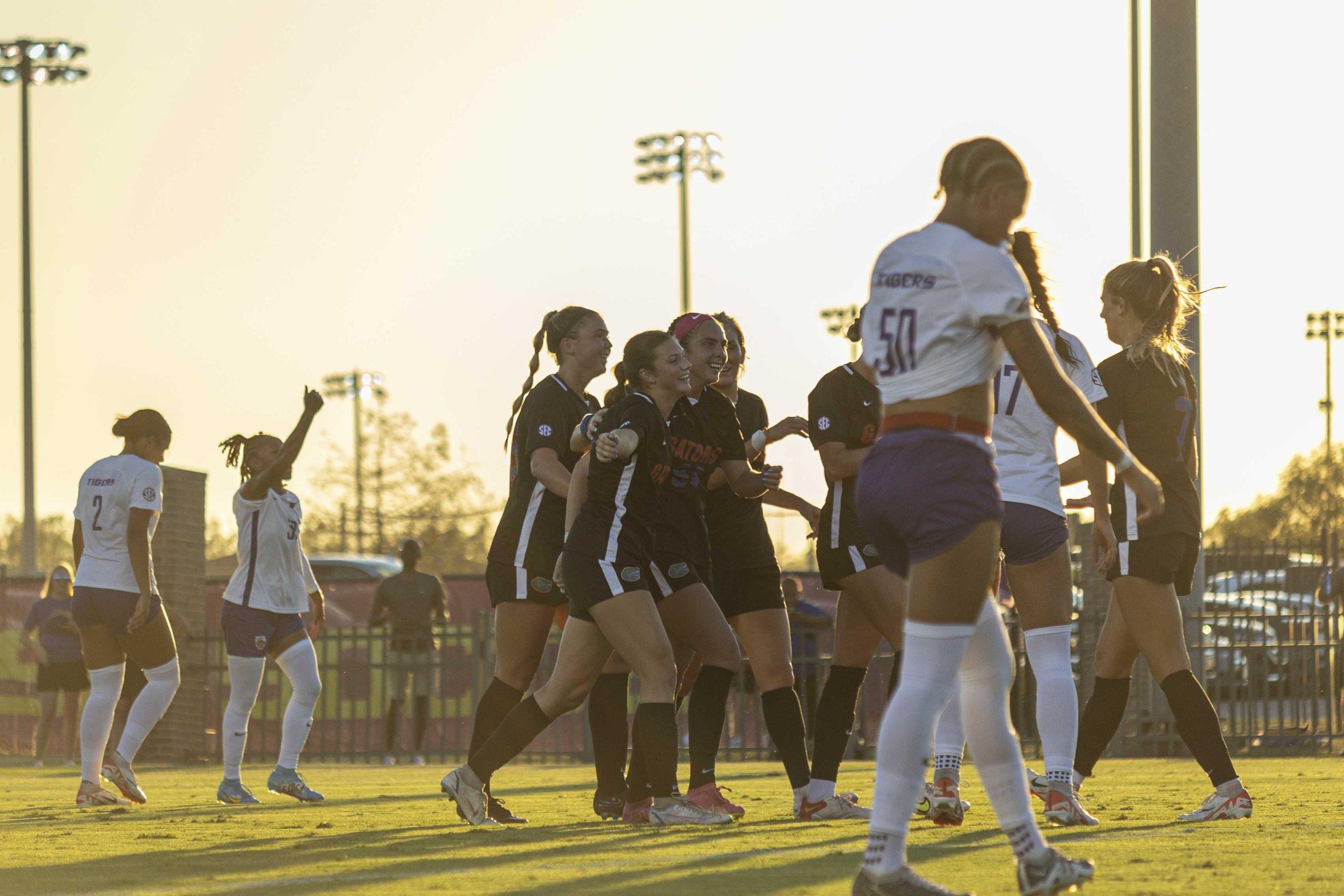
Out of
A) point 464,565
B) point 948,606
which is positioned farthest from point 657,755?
point 464,565

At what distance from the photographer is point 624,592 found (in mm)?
7160

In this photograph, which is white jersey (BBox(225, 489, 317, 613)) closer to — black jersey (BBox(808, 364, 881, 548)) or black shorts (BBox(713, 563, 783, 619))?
black shorts (BBox(713, 563, 783, 619))

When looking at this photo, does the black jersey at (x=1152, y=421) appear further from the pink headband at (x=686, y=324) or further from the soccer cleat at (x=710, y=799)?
the soccer cleat at (x=710, y=799)

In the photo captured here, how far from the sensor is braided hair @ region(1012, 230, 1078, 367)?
742cm

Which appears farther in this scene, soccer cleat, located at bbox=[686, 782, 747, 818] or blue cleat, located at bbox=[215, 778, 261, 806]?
blue cleat, located at bbox=[215, 778, 261, 806]

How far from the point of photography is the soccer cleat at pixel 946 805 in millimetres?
7465

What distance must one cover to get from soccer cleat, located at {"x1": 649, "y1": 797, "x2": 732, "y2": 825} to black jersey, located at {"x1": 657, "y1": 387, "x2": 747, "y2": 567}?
0.96 m

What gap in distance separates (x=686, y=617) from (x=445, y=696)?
995 centimetres

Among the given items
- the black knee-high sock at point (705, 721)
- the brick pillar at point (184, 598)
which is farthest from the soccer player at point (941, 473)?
the brick pillar at point (184, 598)

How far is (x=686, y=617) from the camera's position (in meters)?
7.71

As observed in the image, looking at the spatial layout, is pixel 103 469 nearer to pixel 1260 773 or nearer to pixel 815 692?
pixel 1260 773

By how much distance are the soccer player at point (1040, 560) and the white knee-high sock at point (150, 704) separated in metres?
4.54

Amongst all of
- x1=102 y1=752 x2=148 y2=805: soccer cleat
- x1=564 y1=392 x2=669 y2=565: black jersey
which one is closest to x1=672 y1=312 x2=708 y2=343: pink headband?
x1=564 y1=392 x2=669 y2=565: black jersey

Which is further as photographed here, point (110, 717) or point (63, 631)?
point (63, 631)
